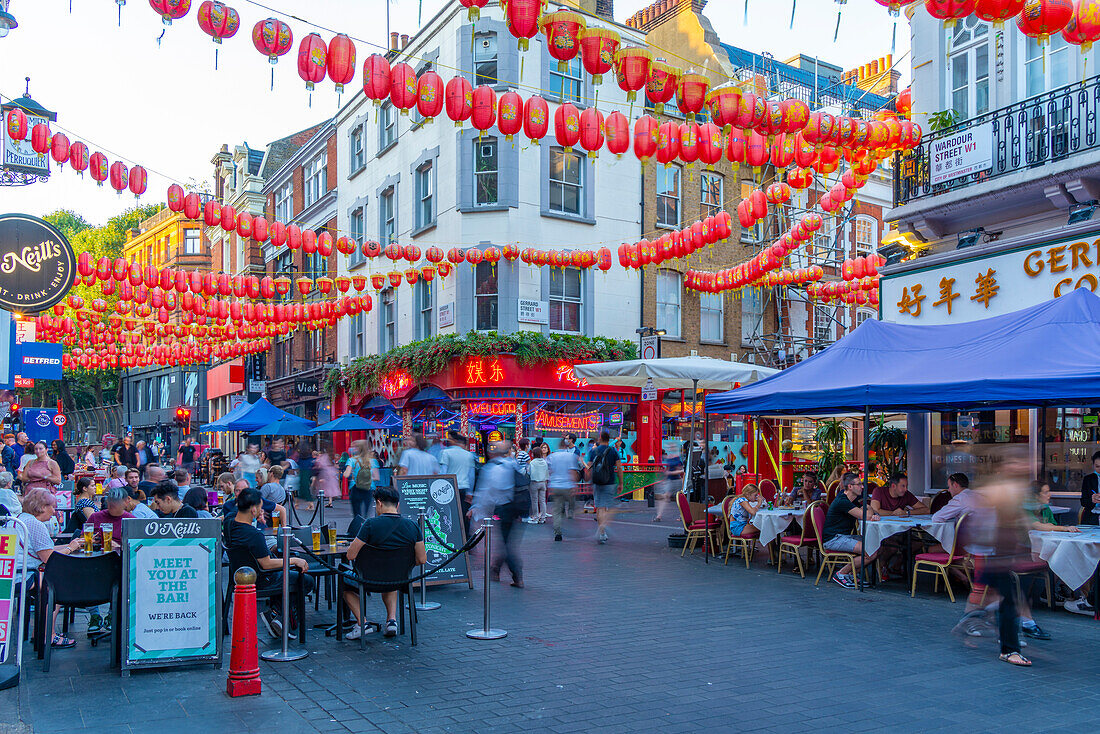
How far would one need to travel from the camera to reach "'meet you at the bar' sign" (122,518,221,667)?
22.2 ft

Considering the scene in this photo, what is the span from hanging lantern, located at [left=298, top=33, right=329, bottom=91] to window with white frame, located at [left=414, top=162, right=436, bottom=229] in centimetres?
1699

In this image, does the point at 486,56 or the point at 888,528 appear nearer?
the point at 888,528

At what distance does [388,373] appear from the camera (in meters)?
28.1

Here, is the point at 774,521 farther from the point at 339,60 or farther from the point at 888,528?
the point at 339,60

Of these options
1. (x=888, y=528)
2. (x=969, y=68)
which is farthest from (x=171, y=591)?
(x=969, y=68)

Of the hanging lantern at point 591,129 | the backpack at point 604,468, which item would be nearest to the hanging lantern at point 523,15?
the hanging lantern at point 591,129

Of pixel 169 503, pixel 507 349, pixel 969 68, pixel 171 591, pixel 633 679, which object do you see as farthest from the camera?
pixel 507 349

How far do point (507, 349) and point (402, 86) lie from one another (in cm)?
1450

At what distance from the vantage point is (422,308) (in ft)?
90.4

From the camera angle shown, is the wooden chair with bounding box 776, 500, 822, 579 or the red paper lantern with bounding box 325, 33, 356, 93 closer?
the red paper lantern with bounding box 325, 33, 356, 93

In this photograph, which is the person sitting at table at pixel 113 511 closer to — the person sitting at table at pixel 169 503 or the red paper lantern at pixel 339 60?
the person sitting at table at pixel 169 503

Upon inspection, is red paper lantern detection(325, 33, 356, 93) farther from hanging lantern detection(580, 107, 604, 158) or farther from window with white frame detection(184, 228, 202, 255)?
window with white frame detection(184, 228, 202, 255)

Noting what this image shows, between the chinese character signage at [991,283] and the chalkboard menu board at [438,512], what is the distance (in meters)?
8.50

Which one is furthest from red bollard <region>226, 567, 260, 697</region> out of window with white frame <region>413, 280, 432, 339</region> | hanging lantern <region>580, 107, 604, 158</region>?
window with white frame <region>413, 280, 432, 339</region>
